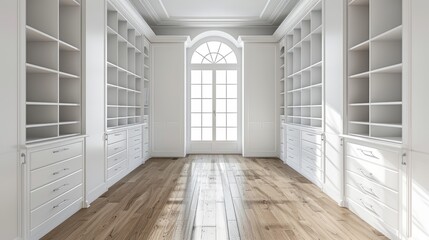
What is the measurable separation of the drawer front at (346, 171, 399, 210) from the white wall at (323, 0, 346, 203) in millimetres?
237

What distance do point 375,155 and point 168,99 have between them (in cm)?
496

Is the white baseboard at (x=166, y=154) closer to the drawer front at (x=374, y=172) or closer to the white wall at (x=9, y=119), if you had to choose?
the drawer front at (x=374, y=172)

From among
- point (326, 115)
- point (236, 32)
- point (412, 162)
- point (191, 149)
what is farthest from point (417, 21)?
point (191, 149)

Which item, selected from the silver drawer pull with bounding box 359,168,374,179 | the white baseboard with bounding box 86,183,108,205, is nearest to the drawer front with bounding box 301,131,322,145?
the silver drawer pull with bounding box 359,168,374,179

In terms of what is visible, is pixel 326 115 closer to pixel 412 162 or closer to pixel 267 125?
pixel 412 162

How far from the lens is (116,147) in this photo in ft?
14.9

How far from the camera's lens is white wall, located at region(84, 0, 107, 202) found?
11.2ft

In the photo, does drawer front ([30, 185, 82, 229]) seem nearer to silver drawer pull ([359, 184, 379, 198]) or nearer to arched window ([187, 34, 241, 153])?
silver drawer pull ([359, 184, 379, 198])

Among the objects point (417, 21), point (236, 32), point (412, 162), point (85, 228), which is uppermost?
point (236, 32)

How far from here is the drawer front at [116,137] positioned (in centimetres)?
425

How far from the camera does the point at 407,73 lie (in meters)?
2.31

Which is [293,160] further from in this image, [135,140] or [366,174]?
[135,140]

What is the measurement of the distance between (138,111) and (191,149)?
1899mm

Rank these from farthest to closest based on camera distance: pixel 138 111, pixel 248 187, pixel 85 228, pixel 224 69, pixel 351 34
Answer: pixel 224 69, pixel 138 111, pixel 248 187, pixel 351 34, pixel 85 228
